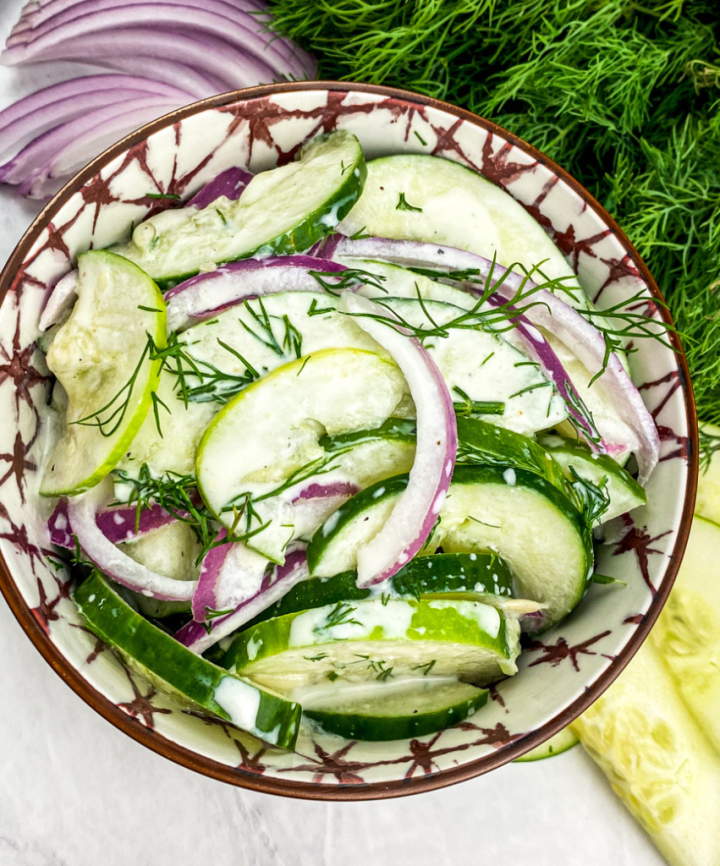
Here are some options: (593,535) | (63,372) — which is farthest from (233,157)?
(593,535)

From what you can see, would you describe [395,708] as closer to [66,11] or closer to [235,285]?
[235,285]

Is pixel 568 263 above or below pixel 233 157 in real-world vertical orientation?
below

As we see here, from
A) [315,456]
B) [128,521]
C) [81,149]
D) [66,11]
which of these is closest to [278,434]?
[315,456]

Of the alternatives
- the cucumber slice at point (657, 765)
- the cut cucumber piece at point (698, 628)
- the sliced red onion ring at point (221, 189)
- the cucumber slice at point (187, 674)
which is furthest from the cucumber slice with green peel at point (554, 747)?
the sliced red onion ring at point (221, 189)

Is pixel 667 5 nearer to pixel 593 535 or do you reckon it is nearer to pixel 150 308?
pixel 593 535

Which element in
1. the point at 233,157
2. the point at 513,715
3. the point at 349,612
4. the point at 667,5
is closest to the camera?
the point at 349,612

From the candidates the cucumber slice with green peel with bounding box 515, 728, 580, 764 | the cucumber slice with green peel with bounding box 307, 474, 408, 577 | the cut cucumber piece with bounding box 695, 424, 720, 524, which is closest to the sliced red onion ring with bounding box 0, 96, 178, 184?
the cucumber slice with green peel with bounding box 307, 474, 408, 577
